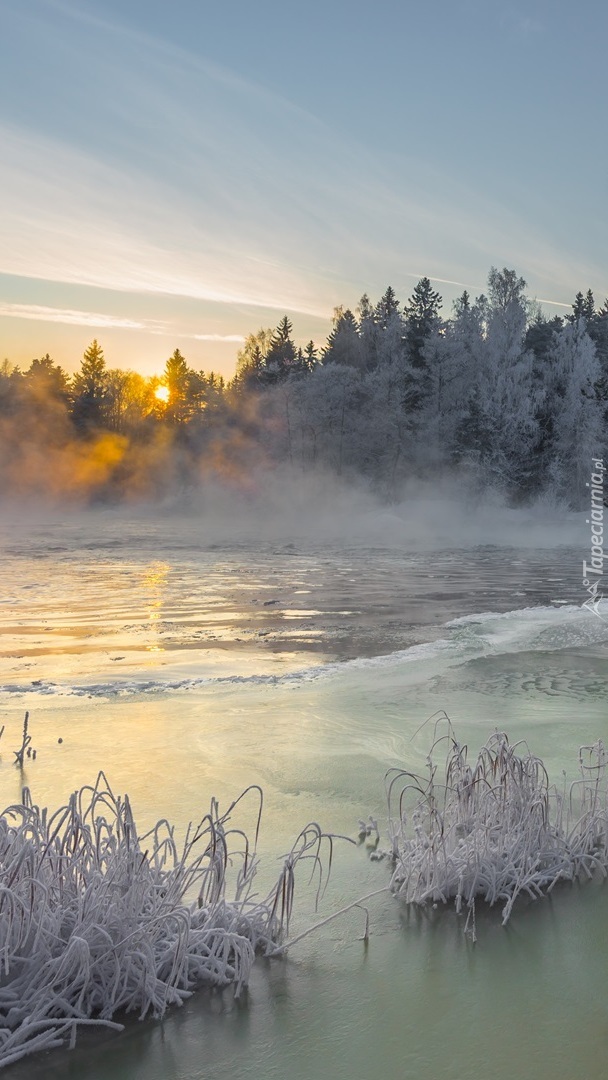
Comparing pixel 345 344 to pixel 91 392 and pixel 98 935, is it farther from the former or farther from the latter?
pixel 98 935

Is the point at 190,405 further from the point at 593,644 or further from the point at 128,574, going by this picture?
the point at 593,644

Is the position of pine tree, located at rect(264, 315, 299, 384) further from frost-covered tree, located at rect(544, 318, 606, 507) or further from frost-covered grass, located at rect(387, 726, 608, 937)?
frost-covered grass, located at rect(387, 726, 608, 937)

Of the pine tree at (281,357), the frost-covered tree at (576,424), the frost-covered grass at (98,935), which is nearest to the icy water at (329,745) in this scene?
the frost-covered grass at (98,935)

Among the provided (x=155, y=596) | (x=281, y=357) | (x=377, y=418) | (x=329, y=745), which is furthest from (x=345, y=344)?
(x=329, y=745)

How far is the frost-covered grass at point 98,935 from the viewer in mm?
3848

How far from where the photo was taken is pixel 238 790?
Answer: 6973mm

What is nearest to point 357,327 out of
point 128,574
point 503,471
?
point 503,471

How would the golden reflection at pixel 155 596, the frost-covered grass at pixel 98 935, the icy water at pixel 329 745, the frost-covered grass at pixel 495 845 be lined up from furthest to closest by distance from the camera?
the golden reflection at pixel 155 596 → the frost-covered grass at pixel 495 845 → the icy water at pixel 329 745 → the frost-covered grass at pixel 98 935

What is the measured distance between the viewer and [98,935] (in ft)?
13.2

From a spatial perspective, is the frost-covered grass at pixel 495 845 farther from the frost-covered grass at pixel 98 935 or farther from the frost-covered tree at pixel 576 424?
the frost-covered tree at pixel 576 424

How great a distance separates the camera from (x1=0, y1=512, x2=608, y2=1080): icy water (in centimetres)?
395

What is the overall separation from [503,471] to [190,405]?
36308 millimetres

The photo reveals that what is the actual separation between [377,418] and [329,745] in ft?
160

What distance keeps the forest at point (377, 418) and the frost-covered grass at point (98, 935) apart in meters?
46.9
